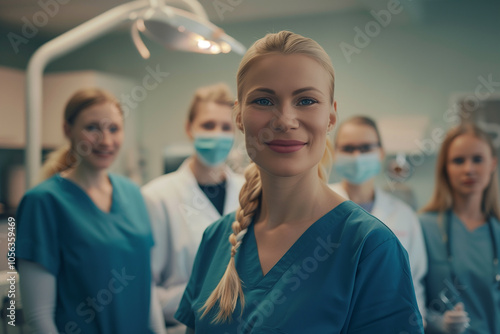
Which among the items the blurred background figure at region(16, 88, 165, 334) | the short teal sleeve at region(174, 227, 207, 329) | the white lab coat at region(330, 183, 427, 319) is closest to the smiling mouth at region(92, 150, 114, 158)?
the blurred background figure at region(16, 88, 165, 334)

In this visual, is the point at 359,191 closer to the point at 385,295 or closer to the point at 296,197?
the point at 296,197

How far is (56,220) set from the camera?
50.7 inches

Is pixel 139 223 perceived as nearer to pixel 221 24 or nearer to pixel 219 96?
pixel 219 96

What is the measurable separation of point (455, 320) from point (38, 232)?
139cm

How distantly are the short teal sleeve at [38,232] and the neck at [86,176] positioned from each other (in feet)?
0.37

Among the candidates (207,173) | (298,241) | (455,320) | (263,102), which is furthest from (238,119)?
(455,320)

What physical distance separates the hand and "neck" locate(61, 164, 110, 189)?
126 centimetres

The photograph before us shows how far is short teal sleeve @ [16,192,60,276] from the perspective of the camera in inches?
47.9

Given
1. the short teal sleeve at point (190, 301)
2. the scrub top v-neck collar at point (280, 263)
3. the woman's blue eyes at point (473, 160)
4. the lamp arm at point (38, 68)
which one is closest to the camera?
the scrub top v-neck collar at point (280, 263)

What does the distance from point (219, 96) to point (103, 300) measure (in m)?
0.84

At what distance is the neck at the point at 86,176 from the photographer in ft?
4.54

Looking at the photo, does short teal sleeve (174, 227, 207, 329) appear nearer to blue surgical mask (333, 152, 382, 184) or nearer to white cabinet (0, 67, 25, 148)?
blue surgical mask (333, 152, 382, 184)

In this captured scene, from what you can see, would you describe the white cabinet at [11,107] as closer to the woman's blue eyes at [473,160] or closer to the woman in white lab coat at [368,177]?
the woman in white lab coat at [368,177]

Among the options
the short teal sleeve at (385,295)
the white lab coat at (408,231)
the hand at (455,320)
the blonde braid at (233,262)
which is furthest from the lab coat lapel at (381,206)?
the short teal sleeve at (385,295)
